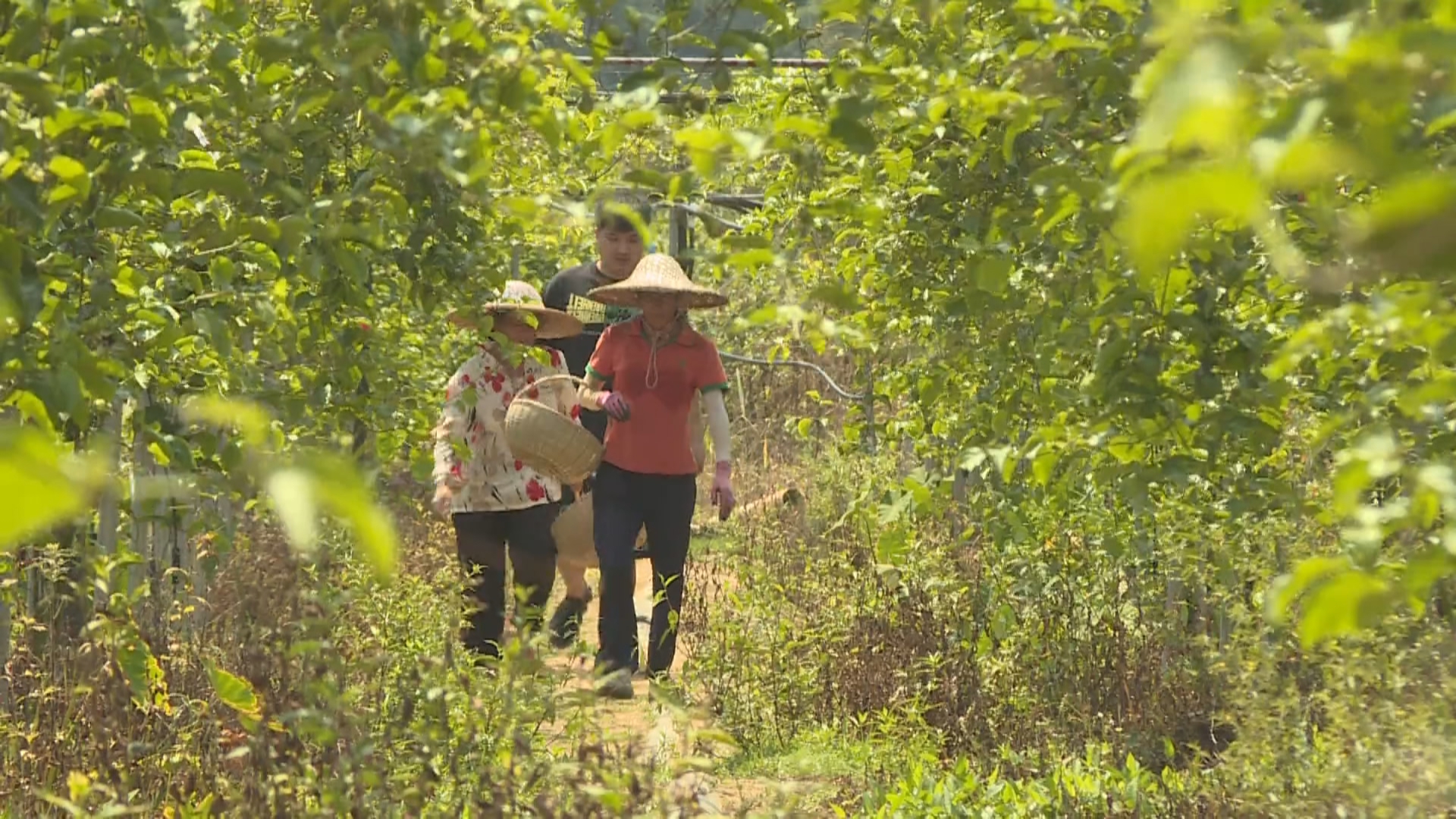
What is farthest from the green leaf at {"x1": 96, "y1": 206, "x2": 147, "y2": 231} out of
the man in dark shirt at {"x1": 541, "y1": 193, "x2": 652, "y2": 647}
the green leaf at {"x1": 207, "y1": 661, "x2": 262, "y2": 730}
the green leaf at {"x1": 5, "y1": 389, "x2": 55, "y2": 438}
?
the man in dark shirt at {"x1": 541, "y1": 193, "x2": 652, "y2": 647}

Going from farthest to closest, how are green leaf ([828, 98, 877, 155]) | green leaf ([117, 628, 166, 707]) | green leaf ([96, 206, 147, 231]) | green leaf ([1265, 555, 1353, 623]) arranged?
1. green leaf ([117, 628, 166, 707])
2. green leaf ([96, 206, 147, 231])
3. green leaf ([828, 98, 877, 155])
4. green leaf ([1265, 555, 1353, 623])

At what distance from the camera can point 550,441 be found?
6.41 metres

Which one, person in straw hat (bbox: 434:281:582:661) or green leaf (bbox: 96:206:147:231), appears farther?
person in straw hat (bbox: 434:281:582:661)

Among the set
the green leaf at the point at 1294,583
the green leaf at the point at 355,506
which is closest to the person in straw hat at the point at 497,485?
the green leaf at the point at 1294,583

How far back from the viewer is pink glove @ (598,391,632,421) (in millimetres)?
6465

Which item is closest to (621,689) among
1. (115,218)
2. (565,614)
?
(565,614)

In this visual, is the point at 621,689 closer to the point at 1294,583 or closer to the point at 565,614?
the point at 565,614

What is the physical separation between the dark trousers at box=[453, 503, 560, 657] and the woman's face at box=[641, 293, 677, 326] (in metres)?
0.89

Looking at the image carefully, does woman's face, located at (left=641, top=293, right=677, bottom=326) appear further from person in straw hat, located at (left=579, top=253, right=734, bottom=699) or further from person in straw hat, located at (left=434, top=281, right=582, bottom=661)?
person in straw hat, located at (left=434, top=281, right=582, bottom=661)

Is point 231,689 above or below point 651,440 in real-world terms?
below

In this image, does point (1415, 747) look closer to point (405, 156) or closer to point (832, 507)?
point (405, 156)

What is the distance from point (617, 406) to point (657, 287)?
1.55 feet

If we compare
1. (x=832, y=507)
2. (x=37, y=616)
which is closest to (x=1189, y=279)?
(x=37, y=616)

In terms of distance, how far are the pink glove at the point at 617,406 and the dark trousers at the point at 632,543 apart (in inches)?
9.5
